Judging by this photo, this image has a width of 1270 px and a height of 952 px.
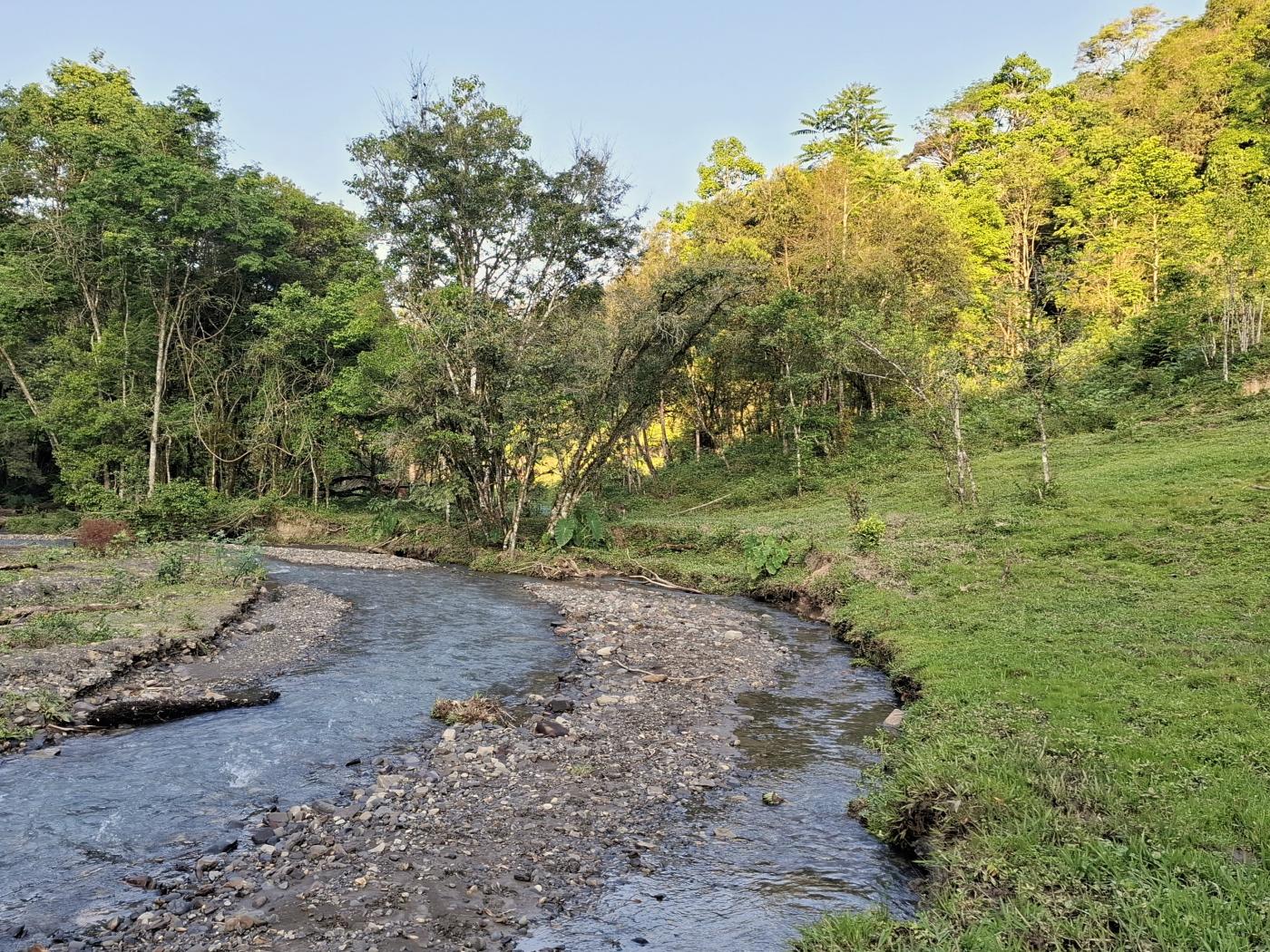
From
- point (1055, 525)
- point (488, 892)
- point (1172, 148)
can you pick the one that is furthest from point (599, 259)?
point (1172, 148)

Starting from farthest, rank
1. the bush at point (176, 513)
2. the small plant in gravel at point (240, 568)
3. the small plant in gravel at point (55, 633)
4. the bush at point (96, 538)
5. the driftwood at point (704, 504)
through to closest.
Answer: the driftwood at point (704, 504)
the bush at point (176, 513)
the bush at point (96, 538)
the small plant in gravel at point (240, 568)
the small plant in gravel at point (55, 633)

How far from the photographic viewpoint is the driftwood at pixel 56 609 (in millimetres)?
15430

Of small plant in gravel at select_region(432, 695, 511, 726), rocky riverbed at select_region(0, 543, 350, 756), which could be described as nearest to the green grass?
small plant in gravel at select_region(432, 695, 511, 726)

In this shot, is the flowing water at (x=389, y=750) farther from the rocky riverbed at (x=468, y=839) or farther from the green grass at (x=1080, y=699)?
the green grass at (x=1080, y=699)

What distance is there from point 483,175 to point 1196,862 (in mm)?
31212

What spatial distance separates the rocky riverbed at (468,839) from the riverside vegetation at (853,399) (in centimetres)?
256

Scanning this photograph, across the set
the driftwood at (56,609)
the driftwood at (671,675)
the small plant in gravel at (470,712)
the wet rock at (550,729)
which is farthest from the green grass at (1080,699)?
the driftwood at (56,609)

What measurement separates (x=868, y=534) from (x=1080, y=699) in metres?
11.8

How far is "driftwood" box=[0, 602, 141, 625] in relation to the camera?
15430 millimetres

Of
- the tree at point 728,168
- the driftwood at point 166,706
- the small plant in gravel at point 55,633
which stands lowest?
the driftwood at point 166,706

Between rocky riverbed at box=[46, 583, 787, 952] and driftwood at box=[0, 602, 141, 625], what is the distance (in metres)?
10.9

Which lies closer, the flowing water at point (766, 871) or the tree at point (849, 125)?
the flowing water at point (766, 871)

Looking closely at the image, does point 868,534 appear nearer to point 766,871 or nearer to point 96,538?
point 766,871

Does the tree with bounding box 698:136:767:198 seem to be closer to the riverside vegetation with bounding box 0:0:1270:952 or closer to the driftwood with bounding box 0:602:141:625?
the riverside vegetation with bounding box 0:0:1270:952
